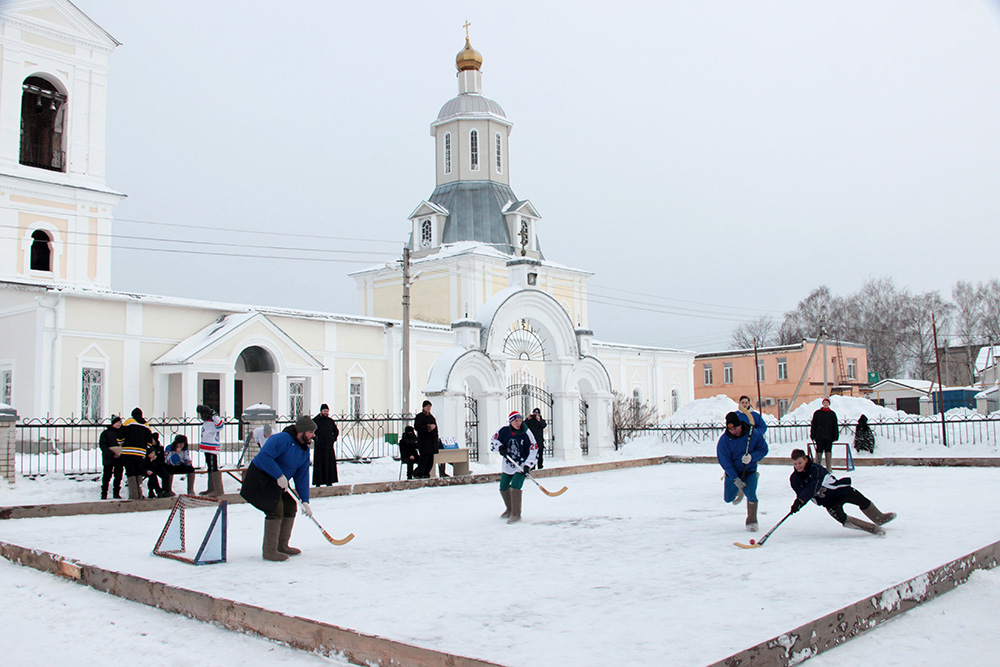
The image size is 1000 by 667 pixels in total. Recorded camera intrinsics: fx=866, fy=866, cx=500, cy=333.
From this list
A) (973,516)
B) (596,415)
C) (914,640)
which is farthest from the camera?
(596,415)

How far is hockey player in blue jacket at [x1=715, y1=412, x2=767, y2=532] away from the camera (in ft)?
32.8

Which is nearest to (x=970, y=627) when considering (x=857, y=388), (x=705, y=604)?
(x=705, y=604)

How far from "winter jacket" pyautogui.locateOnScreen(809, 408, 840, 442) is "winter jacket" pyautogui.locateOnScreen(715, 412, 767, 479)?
763 centimetres

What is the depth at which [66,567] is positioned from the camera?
8062mm

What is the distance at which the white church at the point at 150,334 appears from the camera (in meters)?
24.4

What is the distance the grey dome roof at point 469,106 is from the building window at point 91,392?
2583 cm

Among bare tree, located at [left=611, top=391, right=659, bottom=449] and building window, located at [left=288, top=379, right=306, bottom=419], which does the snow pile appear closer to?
bare tree, located at [left=611, top=391, right=659, bottom=449]

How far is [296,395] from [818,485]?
23.8m

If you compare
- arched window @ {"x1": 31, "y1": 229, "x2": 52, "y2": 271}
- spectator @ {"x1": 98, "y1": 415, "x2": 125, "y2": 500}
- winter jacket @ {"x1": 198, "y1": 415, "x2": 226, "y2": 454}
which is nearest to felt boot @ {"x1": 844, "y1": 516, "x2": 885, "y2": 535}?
winter jacket @ {"x1": 198, "y1": 415, "x2": 226, "y2": 454}

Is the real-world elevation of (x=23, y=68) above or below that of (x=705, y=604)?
above

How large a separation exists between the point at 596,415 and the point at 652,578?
19.6 m

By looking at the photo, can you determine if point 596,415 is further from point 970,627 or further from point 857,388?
point 857,388

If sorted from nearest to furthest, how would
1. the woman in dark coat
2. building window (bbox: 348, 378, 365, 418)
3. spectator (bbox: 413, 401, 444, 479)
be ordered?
the woman in dark coat, spectator (bbox: 413, 401, 444, 479), building window (bbox: 348, 378, 365, 418)

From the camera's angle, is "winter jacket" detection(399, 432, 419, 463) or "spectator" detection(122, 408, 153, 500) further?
"winter jacket" detection(399, 432, 419, 463)
